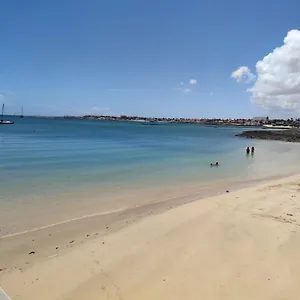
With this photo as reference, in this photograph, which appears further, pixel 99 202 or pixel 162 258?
pixel 99 202

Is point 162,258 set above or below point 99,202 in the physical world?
above

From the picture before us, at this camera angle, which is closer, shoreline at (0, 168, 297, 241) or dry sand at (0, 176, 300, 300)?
dry sand at (0, 176, 300, 300)

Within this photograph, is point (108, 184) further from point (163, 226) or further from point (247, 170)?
point (247, 170)

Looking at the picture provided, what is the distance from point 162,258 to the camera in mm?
7020

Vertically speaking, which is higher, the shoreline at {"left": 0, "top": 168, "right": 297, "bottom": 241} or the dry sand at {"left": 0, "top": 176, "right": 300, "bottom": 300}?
the dry sand at {"left": 0, "top": 176, "right": 300, "bottom": 300}

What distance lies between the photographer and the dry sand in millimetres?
5688

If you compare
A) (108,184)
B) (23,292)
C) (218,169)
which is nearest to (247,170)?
(218,169)

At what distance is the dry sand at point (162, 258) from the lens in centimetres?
569

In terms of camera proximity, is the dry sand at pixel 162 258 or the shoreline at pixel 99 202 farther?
the shoreline at pixel 99 202

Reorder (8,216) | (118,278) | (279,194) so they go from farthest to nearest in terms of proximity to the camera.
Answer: (279,194), (8,216), (118,278)

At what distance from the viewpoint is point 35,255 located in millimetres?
7312

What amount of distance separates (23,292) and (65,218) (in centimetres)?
491

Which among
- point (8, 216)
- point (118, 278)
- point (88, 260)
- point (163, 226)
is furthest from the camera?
point (8, 216)

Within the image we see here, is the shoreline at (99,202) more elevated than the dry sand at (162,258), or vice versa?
the dry sand at (162,258)
